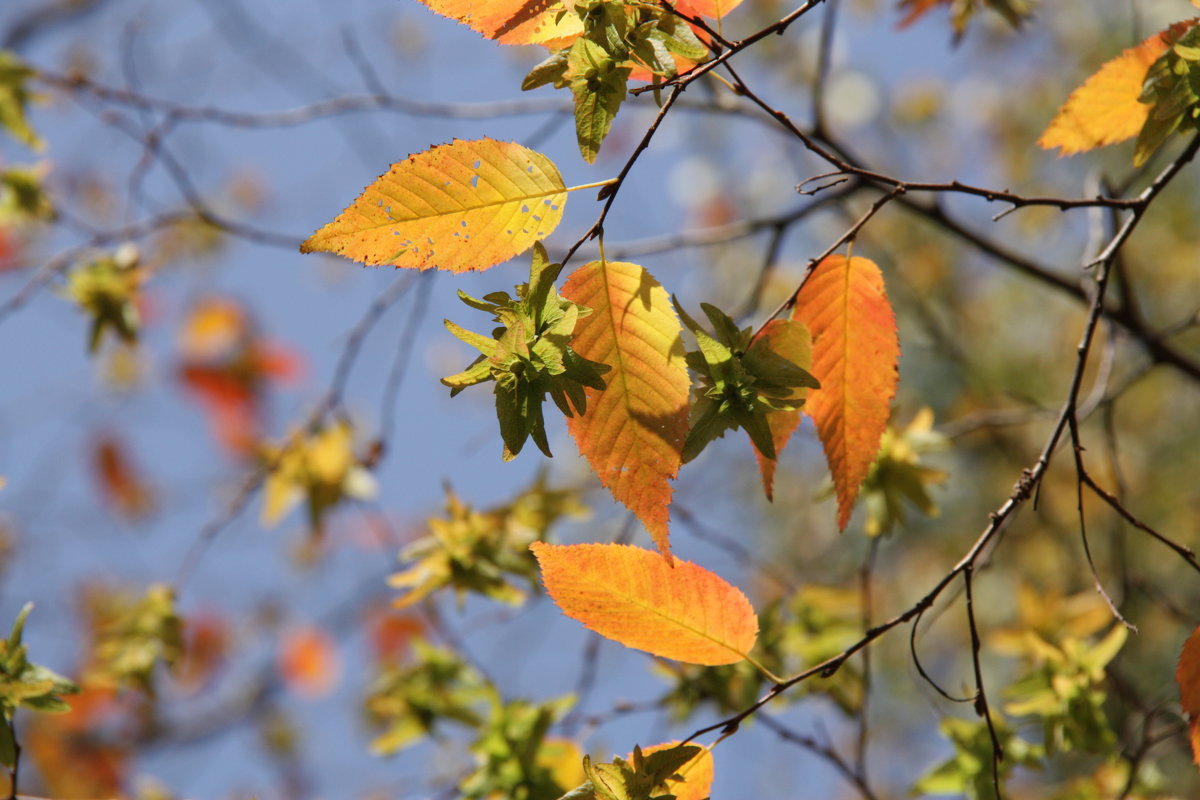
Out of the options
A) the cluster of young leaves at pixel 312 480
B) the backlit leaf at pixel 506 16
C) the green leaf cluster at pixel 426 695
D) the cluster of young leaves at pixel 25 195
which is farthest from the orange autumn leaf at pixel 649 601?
the cluster of young leaves at pixel 25 195

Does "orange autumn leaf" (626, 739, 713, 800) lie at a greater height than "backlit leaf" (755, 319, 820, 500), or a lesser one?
lesser

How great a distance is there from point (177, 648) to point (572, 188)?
3.21 feet

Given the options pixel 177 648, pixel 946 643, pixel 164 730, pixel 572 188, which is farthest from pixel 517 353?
pixel 164 730

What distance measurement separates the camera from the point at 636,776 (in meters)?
0.62

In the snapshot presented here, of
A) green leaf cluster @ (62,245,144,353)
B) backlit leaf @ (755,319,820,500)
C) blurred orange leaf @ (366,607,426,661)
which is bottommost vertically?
backlit leaf @ (755,319,820,500)

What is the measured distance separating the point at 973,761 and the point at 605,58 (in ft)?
2.81

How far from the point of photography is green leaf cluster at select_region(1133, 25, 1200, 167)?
24.2 inches

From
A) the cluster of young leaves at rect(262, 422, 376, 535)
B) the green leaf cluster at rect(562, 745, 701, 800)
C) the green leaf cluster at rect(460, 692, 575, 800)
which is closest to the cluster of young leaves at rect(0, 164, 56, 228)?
the cluster of young leaves at rect(262, 422, 376, 535)

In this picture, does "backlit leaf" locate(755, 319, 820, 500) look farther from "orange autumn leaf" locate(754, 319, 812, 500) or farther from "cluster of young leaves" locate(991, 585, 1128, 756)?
"cluster of young leaves" locate(991, 585, 1128, 756)

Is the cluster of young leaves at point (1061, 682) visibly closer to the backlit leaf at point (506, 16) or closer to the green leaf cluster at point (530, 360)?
the green leaf cluster at point (530, 360)

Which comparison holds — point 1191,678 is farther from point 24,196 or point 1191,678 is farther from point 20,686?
point 24,196

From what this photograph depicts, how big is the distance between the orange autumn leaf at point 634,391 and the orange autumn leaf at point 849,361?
141 millimetres

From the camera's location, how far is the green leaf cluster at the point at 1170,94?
24.2 inches

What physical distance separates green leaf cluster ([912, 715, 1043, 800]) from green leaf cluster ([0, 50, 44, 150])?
1.38 metres
